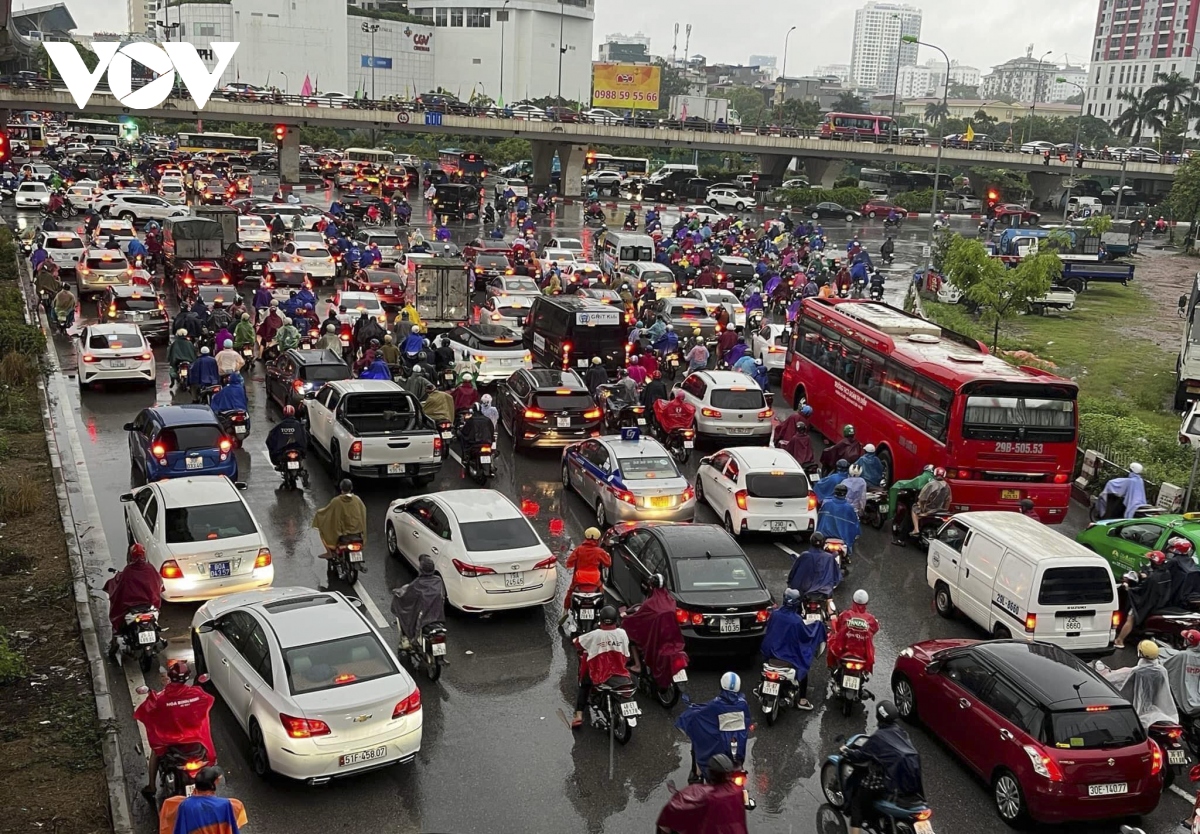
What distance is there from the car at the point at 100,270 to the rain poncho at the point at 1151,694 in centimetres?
2974

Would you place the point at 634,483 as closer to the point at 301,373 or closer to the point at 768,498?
the point at 768,498

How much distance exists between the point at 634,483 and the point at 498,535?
353 cm

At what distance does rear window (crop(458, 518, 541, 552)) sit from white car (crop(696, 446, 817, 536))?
4066 mm

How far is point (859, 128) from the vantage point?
86.8 meters

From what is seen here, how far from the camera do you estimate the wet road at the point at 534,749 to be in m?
10.2

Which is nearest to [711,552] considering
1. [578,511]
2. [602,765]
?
[602,765]

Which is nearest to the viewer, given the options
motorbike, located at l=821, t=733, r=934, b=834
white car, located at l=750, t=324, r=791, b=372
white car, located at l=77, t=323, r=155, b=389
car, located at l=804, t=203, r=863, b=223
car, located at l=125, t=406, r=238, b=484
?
motorbike, located at l=821, t=733, r=934, b=834

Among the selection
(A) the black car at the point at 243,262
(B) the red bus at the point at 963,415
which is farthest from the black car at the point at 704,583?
(A) the black car at the point at 243,262

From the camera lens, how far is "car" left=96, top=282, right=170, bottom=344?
96.3ft

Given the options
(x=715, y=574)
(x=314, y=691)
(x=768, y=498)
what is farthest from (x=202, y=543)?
(x=768, y=498)

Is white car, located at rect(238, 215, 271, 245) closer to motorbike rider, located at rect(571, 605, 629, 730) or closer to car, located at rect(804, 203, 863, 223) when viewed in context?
motorbike rider, located at rect(571, 605, 629, 730)

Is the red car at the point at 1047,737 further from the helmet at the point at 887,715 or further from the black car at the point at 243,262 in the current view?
the black car at the point at 243,262

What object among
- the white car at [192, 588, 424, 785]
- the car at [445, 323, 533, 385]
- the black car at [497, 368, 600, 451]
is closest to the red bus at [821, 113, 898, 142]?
the car at [445, 323, 533, 385]

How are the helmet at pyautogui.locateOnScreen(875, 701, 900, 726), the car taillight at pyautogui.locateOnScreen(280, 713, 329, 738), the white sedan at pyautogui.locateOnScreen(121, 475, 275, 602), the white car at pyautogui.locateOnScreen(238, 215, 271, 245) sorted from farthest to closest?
the white car at pyautogui.locateOnScreen(238, 215, 271, 245) → the white sedan at pyautogui.locateOnScreen(121, 475, 275, 602) → the car taillight at pyautogui.locateOnScreen(280, 713, 329, 738) → the helmet at pyautogui.locateOnScreen(875, 701, 900, 726)
